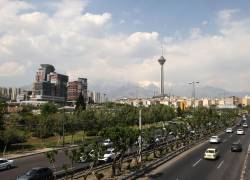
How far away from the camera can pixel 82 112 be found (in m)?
76.6

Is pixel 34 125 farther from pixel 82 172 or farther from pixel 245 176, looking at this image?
pixel 245 176

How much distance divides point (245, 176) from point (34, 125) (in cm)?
5509

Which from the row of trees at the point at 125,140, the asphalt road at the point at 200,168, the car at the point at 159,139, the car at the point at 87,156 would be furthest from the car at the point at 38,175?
the car at the point at 159,139

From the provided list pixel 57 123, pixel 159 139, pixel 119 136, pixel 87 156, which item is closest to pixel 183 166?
pixel 119 136

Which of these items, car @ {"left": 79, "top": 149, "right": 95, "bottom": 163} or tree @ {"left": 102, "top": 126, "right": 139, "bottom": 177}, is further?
tree @ {"left": 102, "top": 126, "right": 139, "bottom": 177}

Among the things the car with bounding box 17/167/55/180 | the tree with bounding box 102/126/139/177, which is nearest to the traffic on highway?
the car with bounding box 17/167/55/180

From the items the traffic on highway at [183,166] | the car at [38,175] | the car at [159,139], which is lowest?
the traffic on highway at [183,166]

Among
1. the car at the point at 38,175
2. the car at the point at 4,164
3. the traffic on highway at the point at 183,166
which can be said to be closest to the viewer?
the car at the point at 38,175

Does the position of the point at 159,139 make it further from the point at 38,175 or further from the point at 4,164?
the point at 38,175

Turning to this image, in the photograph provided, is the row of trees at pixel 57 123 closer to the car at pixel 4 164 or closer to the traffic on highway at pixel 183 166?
the traffic on highway at pixel 183 166

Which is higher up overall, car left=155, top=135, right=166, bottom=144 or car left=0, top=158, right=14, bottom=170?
car left=155, top=135, right=166, bottom=144

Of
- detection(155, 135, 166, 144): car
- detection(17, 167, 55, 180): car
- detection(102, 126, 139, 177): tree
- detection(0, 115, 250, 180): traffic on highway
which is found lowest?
detection(0, 115, 250, 180): traffic on highway

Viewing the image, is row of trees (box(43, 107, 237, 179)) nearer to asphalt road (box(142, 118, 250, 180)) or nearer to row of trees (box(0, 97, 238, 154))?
row of trees (box(0, 97, 238, 154))

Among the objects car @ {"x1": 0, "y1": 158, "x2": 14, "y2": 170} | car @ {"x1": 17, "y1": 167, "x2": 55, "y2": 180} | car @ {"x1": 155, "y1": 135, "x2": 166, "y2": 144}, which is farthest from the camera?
car @ {"x1": 155, "y1": 135, "x2": 166, "y2": 144}
